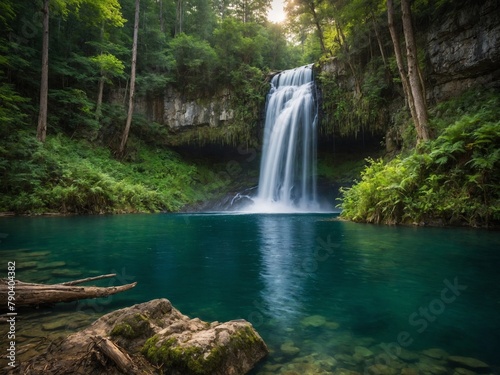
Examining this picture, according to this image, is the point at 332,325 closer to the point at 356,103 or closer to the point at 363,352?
the point at 363,352

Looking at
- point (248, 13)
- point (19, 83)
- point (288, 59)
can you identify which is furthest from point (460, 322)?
point (248, 13)

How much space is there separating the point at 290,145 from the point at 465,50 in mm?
10596

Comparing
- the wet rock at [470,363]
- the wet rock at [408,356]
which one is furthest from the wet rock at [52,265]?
the wet rock at [470,363]

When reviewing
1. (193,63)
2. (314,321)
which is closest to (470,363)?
(314,321)

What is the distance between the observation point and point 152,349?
1.88 m

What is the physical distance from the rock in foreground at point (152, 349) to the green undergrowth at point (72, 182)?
1284 centimetres

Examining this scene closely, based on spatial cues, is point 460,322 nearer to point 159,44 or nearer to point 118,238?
point 118,238

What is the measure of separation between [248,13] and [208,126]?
1728 centimetres

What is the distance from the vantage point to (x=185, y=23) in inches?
1195

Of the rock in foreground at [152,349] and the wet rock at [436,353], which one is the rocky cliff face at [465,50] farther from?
the rock in foreground at [152,349]

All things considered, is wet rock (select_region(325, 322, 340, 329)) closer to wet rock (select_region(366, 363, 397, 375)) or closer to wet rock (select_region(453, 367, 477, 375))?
wet rock (select_region(366, 363, 397, 375))

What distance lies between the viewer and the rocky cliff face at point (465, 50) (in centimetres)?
1177

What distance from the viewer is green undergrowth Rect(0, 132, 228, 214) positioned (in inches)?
488

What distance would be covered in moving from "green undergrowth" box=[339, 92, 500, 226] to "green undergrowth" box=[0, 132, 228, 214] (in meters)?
11.2
